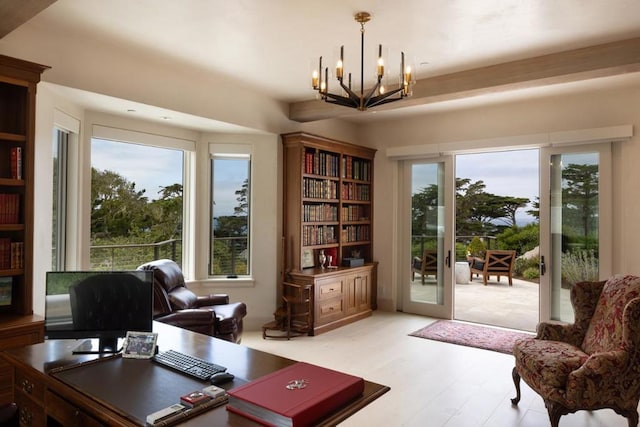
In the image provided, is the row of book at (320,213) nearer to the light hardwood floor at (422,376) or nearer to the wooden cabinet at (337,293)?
the wooden cabinet at (337,293)

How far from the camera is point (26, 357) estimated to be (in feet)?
6.59

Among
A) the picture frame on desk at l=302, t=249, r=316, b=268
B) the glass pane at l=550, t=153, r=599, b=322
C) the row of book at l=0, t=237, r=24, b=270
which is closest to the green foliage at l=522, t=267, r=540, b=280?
the glass pane at l=550, t=153, r=599, b=322

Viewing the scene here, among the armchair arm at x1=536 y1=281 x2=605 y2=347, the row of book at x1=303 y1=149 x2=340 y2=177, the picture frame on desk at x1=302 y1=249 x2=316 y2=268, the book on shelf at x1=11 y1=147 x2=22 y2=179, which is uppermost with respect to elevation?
the row of book at x1=303 y1=149 x2=340 y2=177

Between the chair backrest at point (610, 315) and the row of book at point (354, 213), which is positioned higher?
the row of book at point (354, 213)

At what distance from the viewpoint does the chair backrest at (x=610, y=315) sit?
2846 millimetres

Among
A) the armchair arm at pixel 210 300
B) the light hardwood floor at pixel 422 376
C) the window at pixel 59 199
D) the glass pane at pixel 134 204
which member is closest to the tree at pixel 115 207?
the glass pane at pixel 134 204

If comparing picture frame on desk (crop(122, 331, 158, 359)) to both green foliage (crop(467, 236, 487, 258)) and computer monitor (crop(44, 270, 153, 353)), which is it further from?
green foliage (crop(467, 236, 487, 258))

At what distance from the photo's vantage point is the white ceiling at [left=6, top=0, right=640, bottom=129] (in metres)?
2.99

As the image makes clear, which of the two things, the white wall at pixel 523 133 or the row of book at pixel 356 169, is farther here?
the row of book at pixel 356 169

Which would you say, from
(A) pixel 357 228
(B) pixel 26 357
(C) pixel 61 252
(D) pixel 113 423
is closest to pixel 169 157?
(C) pixel 61 252

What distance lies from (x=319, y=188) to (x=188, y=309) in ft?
7.93

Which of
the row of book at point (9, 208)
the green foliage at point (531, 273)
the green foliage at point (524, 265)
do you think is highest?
the row of book at point (9, 208)

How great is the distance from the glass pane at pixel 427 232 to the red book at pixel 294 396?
4.87 metres

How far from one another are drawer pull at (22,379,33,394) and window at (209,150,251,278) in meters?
3.58
